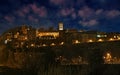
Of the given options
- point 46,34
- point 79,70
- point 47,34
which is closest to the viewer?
point 79,70

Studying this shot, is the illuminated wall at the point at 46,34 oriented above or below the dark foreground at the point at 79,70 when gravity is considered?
above

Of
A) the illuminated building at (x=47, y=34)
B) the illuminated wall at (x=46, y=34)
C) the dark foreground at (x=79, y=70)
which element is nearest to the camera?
the dark foreground at (x=79, y=70)

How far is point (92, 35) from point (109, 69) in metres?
88.7

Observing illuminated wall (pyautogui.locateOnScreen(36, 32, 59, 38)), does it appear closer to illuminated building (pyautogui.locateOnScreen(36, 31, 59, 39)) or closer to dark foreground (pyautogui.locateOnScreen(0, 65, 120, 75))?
illuminated building (pyautogui.locateOnScreen(36, 31, 59, 39))

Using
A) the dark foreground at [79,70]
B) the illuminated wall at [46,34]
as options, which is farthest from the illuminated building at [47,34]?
the dark foreground at [79,70]

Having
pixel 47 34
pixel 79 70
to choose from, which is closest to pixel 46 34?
pixel 47 34

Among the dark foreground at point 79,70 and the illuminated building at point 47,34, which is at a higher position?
the illuminated building at point 47,34

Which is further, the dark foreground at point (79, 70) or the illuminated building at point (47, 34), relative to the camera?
the illuminated building at point (47, 34)

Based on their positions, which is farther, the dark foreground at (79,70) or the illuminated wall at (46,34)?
the illuminated wall at (46,34)

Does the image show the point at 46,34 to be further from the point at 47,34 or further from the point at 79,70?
the point at 79,70

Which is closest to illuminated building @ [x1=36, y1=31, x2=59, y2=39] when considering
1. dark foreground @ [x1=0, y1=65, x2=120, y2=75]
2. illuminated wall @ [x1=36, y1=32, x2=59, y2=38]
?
illuminated wall @ [x1=36, y1=32, x2=59, y2=38]

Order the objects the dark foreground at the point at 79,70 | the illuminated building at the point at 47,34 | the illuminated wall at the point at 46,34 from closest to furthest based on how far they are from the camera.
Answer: the dark foreground at the point at 79,70 < the illuminated building at the point at 47,34 < the illuminated wall at the point at 46,34

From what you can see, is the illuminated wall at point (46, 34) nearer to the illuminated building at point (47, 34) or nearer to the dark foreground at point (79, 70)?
the illuminated building at point (47, 34)

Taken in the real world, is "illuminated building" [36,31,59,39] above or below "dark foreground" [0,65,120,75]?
above
